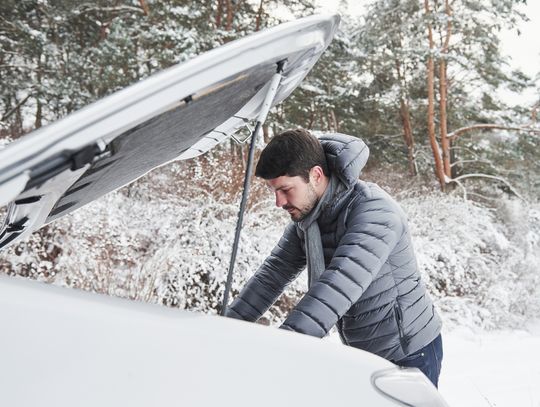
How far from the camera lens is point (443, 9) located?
450 inches

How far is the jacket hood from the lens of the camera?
1.84m

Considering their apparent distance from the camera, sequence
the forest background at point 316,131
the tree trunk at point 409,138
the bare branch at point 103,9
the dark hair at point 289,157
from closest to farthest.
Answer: the dark hair at point 289,157, the forest background at point 316,131, the bare branch at point 103,9, the tree trunk at point 409,138

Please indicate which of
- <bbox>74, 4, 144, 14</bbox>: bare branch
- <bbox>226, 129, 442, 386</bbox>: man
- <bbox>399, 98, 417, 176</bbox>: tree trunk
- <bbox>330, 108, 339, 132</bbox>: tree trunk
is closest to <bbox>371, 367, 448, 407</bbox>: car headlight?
<bbox>226, 129, 442, 386</bbox>: man

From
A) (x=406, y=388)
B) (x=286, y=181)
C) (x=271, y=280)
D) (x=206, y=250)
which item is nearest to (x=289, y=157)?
(x=286, y=181)

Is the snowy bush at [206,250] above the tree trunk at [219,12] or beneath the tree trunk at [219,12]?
beneath

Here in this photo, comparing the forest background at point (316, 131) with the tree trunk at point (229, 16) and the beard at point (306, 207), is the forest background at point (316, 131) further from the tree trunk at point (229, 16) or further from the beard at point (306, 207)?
the beard at point (306, 207)

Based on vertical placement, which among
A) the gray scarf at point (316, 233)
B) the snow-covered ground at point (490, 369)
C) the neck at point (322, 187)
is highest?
the neck at point (322, 187)

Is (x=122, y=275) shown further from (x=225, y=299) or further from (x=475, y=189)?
(x=475, y=189)

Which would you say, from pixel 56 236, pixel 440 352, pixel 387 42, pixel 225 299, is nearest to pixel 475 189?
pixel 387 42

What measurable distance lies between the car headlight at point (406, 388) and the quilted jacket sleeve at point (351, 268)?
0.37 m

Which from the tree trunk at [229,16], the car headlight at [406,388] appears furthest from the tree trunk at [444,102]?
the car headlight at [406,388]

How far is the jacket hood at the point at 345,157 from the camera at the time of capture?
6.03 feet

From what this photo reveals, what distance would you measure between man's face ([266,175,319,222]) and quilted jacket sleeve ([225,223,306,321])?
356 millimetres

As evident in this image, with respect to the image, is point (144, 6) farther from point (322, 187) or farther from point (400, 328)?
point (400, 328)
